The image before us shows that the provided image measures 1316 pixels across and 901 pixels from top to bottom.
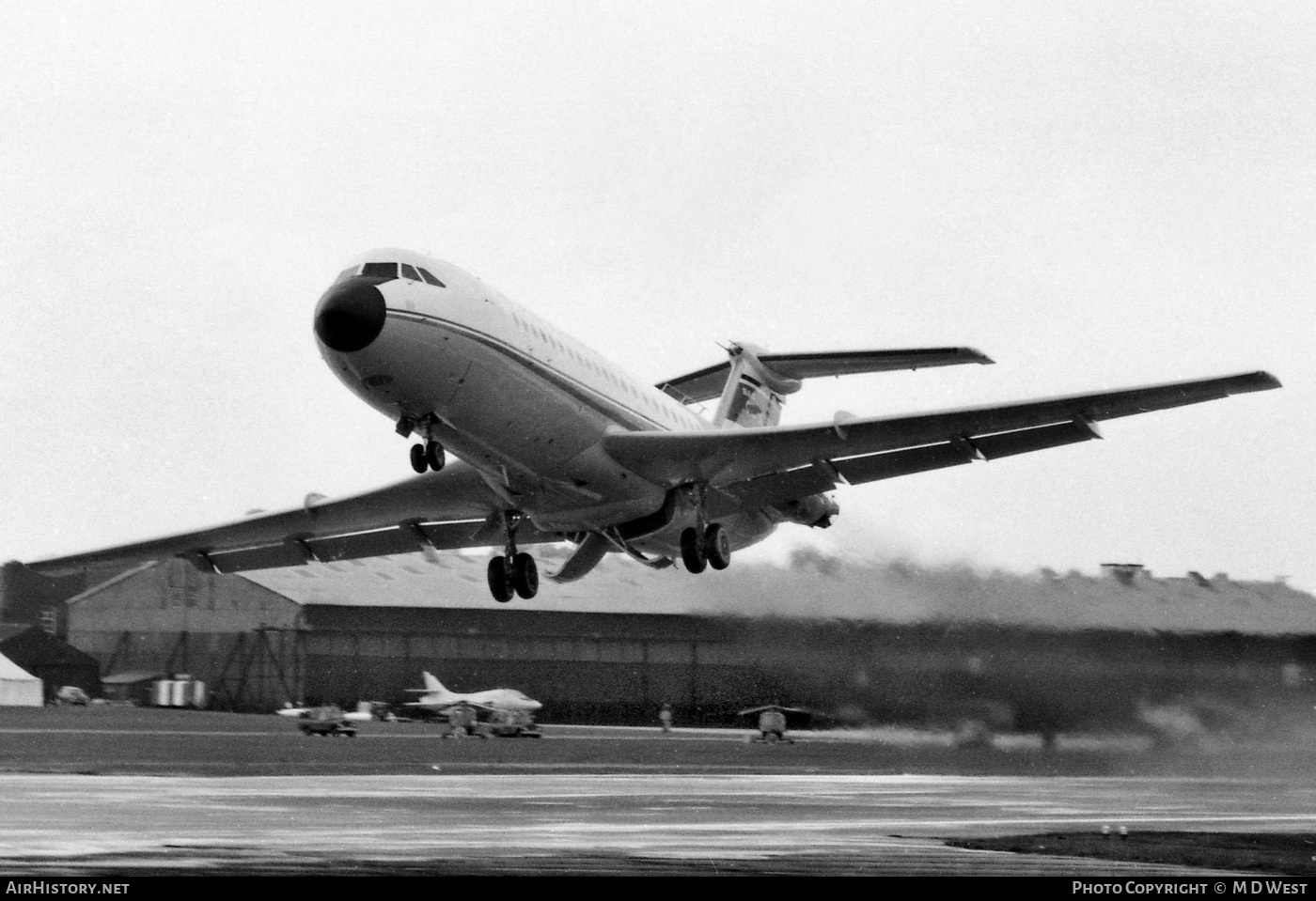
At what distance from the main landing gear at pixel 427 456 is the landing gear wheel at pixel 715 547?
6278 mm

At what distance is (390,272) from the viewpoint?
26.6m

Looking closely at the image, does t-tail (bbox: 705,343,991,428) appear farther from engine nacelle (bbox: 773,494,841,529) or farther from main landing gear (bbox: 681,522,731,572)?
main landing gear (bbox: 681,522,731,572)

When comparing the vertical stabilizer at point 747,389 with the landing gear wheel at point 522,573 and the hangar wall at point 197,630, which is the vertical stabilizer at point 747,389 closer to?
the landing gear wheel at point 522,573

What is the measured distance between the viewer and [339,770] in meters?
36.4

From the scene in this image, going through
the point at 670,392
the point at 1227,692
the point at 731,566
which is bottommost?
the point at 1227,692

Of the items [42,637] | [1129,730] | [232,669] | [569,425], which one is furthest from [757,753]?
[42,637]

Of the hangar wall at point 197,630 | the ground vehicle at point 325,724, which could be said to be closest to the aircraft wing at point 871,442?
the ground vehicle at point 325,724

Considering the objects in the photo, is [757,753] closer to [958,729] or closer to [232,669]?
[958,729]

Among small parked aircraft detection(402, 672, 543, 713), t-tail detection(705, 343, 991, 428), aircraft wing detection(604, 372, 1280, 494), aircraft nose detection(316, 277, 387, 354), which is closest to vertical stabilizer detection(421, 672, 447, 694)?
small parked aircraft detection(402, 672, 543, 713)

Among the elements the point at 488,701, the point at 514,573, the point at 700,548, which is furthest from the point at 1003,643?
the point at 488,701

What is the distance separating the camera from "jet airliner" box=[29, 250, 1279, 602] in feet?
87.5

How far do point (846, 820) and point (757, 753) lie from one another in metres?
19.6

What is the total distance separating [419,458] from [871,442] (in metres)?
8.65

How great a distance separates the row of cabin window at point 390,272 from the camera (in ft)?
87.1
